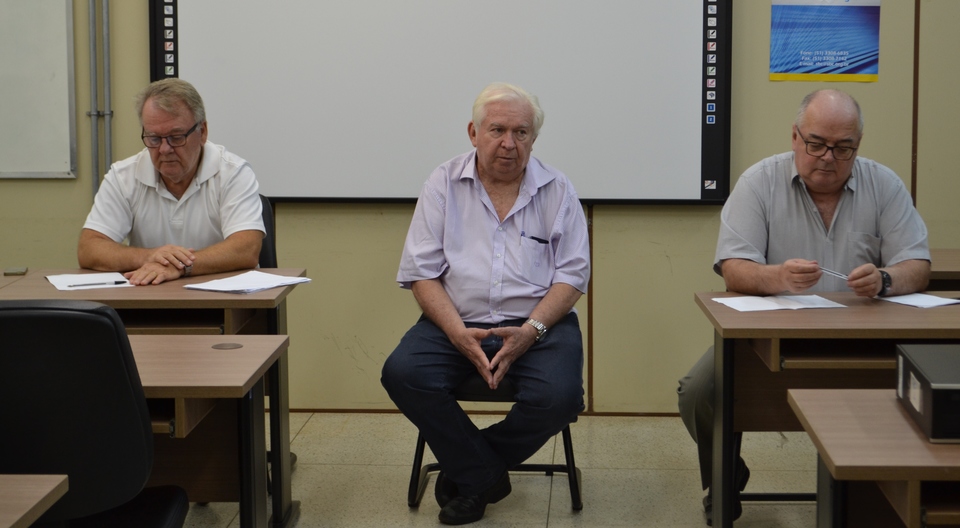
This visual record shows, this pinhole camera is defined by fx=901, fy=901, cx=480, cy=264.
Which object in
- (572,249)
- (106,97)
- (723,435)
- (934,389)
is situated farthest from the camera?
(106,97)

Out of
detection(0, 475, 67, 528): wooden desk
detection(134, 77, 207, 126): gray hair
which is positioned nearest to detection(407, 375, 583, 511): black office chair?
detection(134, 77, 207, 126): gray hair

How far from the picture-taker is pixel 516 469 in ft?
9.88

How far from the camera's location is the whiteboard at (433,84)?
3.60 meters

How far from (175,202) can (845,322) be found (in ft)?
6.91

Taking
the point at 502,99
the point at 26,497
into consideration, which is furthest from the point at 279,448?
the point at 26,497

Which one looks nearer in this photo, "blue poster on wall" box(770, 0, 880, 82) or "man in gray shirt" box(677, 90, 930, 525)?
"man in gray shirt" box(677, 90, 930, 525)

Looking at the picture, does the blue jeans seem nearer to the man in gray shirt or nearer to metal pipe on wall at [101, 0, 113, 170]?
the man in gray shirt

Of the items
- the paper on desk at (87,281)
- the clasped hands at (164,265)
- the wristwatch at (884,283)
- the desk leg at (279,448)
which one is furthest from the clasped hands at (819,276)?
the paper on desk at (87,281)

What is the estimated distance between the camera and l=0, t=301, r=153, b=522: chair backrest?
1.40 meters

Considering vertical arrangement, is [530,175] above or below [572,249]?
above

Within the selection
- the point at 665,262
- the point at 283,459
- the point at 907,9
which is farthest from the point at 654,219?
the point at 283,459

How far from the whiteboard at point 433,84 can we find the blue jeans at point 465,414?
1.17 metres

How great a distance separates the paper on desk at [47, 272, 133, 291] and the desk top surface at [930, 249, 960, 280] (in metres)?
2.50

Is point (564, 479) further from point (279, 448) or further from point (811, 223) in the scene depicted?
point (811, 223)
